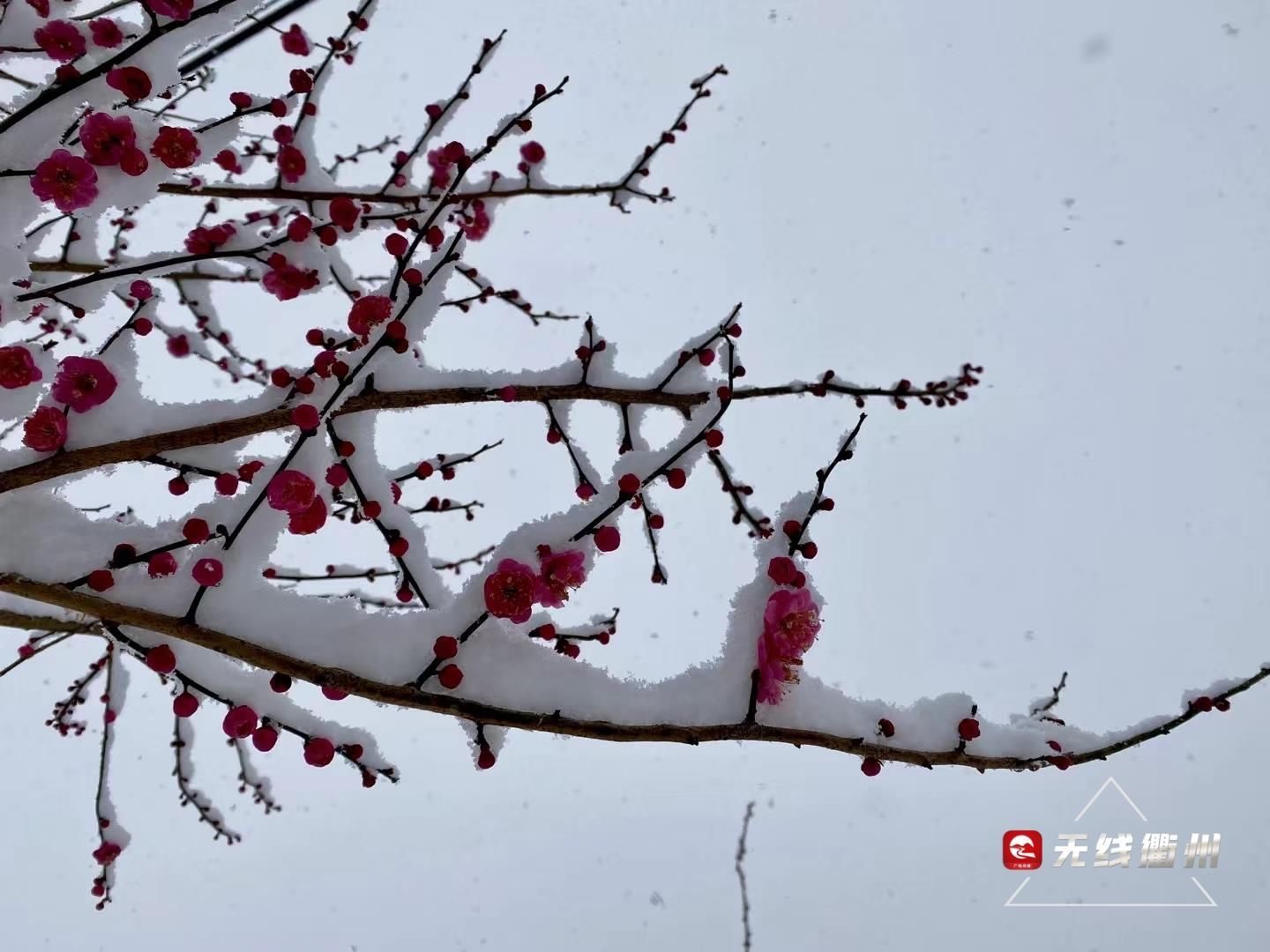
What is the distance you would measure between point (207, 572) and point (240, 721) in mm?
414

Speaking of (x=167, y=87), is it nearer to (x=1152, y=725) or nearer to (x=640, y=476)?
(x=640, y=476)

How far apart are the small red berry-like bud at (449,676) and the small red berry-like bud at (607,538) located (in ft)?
1.43

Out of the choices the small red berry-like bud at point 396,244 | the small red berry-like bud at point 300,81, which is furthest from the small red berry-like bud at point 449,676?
the small red berry-like bud at point 300,81

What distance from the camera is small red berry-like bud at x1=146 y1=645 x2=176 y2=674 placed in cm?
164

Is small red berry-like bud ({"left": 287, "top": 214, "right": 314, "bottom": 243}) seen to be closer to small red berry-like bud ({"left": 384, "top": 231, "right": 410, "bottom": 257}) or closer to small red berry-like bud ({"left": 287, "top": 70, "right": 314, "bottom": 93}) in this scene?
small red berry-like bud ({"left": 287, "top": 70, "right": 314, "bottom": 93})

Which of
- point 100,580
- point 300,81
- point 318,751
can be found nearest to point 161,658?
point 100,580

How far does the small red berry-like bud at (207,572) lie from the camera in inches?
61.6

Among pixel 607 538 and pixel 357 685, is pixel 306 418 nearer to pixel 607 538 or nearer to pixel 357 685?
pixel 357 685

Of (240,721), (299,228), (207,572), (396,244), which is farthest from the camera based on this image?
(299,228)

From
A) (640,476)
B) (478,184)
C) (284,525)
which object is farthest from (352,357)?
(478,184)

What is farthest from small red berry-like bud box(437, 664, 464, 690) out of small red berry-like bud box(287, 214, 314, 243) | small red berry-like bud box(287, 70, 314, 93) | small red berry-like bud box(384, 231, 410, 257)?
small red berry-like bud box(287, 70, 314, 93)

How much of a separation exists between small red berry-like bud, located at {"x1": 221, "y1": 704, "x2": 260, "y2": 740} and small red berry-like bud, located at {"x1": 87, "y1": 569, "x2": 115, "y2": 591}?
0.40m

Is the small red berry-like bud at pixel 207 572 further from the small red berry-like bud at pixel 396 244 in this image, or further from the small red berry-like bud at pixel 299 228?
the small red berry-like bud at pixel 299 228

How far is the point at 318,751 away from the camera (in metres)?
1.77
